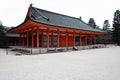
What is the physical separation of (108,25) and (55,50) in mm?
32392

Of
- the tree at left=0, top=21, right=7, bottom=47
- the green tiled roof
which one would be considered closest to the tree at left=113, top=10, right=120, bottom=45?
the green tiled roof

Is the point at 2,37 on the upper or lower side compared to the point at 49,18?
lower

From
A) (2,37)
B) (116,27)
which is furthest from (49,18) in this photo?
(116,27)

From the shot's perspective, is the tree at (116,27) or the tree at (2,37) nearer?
the tree at (2,37)

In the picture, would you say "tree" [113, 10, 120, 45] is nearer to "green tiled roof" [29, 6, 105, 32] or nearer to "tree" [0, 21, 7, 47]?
"green tiled roof" [29, 6, 105, 32]

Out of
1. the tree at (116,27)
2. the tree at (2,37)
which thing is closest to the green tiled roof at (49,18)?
the tree at (2,37)

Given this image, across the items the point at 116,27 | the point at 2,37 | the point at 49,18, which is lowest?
the point at 2,37

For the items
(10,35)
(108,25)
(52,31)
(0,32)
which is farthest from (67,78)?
(108,25)

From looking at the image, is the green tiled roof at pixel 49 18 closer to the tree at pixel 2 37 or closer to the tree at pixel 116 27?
the tree at pixel 2 37

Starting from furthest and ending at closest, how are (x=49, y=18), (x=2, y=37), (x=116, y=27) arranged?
(x=116, y=27) < (x=2, y=37) < (x=49, y=18)

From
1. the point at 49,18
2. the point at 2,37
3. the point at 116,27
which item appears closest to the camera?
the point at 49,18

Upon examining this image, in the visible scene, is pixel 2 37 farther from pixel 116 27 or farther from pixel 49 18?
pixel 116 27

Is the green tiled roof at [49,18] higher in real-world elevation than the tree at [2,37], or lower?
higher

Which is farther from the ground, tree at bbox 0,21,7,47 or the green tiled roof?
the green tiled roof
